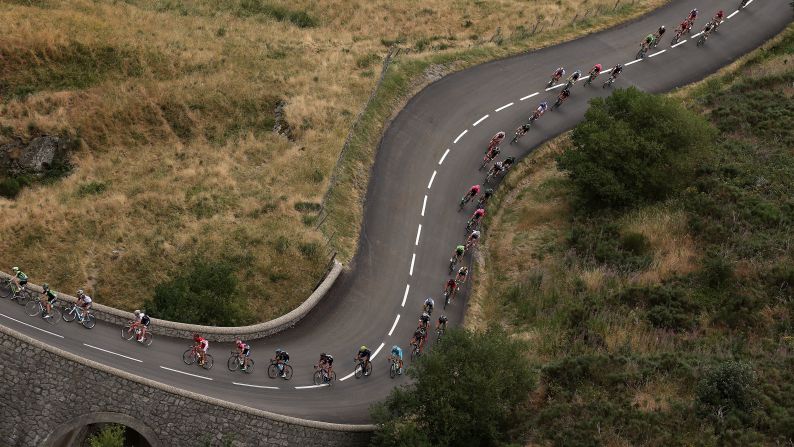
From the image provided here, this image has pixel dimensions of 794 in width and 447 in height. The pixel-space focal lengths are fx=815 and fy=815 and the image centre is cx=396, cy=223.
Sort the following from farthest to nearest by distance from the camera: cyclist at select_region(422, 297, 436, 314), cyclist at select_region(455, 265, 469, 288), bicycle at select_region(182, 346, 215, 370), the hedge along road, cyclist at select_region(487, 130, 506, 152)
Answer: cyclist at select_region(487, 130, 506, 152)
cyclist at select_region(455, 265, 469, 288)
cyclist at select_region(422, 297, 436, 314)
bicycle at select_region(182, 346, 215, 370)
the hedge along road

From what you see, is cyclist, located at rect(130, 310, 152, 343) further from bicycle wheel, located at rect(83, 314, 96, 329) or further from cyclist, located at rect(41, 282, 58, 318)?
cyclist, located at rect(41, 282, 58, 318)

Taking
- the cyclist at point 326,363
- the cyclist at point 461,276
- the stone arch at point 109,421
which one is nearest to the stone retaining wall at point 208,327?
the cyclist at point 326,363

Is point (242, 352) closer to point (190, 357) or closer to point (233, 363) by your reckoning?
point (233, 363)

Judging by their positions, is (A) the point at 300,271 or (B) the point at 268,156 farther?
(B) the point at 268,156

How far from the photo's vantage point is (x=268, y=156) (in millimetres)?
47656

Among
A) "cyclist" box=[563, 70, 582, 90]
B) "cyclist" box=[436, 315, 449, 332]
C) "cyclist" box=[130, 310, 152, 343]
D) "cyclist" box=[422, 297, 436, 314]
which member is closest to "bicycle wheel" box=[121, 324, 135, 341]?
"cyclist" box=[130, 310, 152, 343]

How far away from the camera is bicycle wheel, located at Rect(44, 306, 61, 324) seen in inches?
1314

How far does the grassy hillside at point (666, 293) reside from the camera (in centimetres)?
2923

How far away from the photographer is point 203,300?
3538 centimetres

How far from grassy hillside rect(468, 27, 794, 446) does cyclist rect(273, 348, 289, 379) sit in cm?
988

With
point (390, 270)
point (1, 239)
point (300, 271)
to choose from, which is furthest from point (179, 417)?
point (1, 239)

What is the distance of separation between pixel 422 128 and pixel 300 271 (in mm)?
13856

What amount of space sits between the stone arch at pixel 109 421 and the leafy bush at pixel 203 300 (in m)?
5.38

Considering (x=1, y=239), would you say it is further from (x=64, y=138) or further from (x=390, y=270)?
(x=390, y=270)
